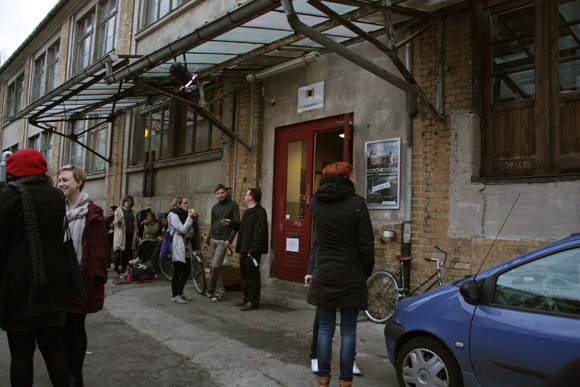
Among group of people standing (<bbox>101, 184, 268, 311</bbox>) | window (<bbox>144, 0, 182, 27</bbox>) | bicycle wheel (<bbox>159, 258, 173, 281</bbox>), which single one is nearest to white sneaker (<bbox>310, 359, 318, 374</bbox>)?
group of people standing (<bbox>101, 184, 268, 311</bbox>)

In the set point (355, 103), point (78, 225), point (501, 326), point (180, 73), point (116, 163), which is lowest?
point (501, 326)

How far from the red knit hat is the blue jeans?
7.69 feet

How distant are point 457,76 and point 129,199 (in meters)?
7.61

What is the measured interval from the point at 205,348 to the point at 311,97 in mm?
4748

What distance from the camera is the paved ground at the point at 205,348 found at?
3.98 m

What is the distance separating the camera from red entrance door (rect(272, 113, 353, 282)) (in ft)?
25.8

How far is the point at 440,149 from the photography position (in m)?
5.98

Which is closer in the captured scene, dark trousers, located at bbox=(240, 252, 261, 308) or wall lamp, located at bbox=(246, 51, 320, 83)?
dark trousers, located at bbox=(240, 252, 261, 308)

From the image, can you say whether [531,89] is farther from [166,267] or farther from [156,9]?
[156,9]

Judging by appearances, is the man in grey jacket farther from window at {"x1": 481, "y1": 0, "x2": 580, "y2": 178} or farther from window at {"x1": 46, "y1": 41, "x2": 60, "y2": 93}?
window at {"x1": 46, "y1": 41, "x2": 60, "y2": 93}

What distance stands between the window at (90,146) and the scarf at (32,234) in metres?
12.6

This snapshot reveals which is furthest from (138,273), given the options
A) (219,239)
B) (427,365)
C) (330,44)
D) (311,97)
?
(427,365)

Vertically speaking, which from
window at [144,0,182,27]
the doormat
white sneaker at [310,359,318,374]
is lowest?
the doormat

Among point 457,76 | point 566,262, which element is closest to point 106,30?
point 457,76
